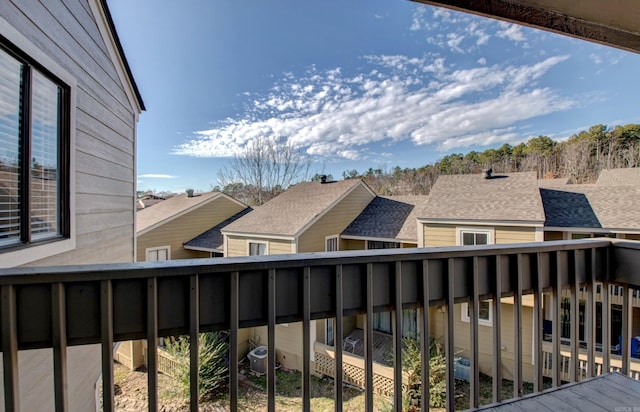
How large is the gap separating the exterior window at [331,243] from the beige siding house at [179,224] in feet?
13.4

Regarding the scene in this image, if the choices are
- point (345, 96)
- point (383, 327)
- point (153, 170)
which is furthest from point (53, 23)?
point (153, 170)

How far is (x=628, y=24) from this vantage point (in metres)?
1.67

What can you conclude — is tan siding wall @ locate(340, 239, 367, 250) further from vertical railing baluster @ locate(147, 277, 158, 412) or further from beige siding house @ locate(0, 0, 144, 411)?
vertical railing baluster @ locate(147, 277, 158, 412)

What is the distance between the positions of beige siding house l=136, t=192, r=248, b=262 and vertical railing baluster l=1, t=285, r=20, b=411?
990cm

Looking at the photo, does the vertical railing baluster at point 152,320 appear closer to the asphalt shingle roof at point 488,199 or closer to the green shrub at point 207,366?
the green shrub at point 207,366

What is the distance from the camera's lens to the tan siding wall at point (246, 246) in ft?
28.8

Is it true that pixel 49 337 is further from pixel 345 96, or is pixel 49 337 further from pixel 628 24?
pixel 345 96

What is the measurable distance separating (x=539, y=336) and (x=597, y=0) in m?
1.90

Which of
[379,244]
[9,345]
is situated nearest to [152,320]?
[9,345]

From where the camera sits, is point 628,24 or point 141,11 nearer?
point 628,24

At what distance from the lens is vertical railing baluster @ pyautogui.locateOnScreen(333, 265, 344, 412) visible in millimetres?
1271

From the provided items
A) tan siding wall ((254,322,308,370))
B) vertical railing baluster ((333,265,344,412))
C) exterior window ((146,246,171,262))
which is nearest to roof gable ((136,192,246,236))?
exterior window ((146,246,171,262))

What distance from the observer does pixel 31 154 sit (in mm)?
1945

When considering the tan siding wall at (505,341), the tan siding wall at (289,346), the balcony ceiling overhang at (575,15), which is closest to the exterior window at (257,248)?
the tan siding wall at (289,346)
